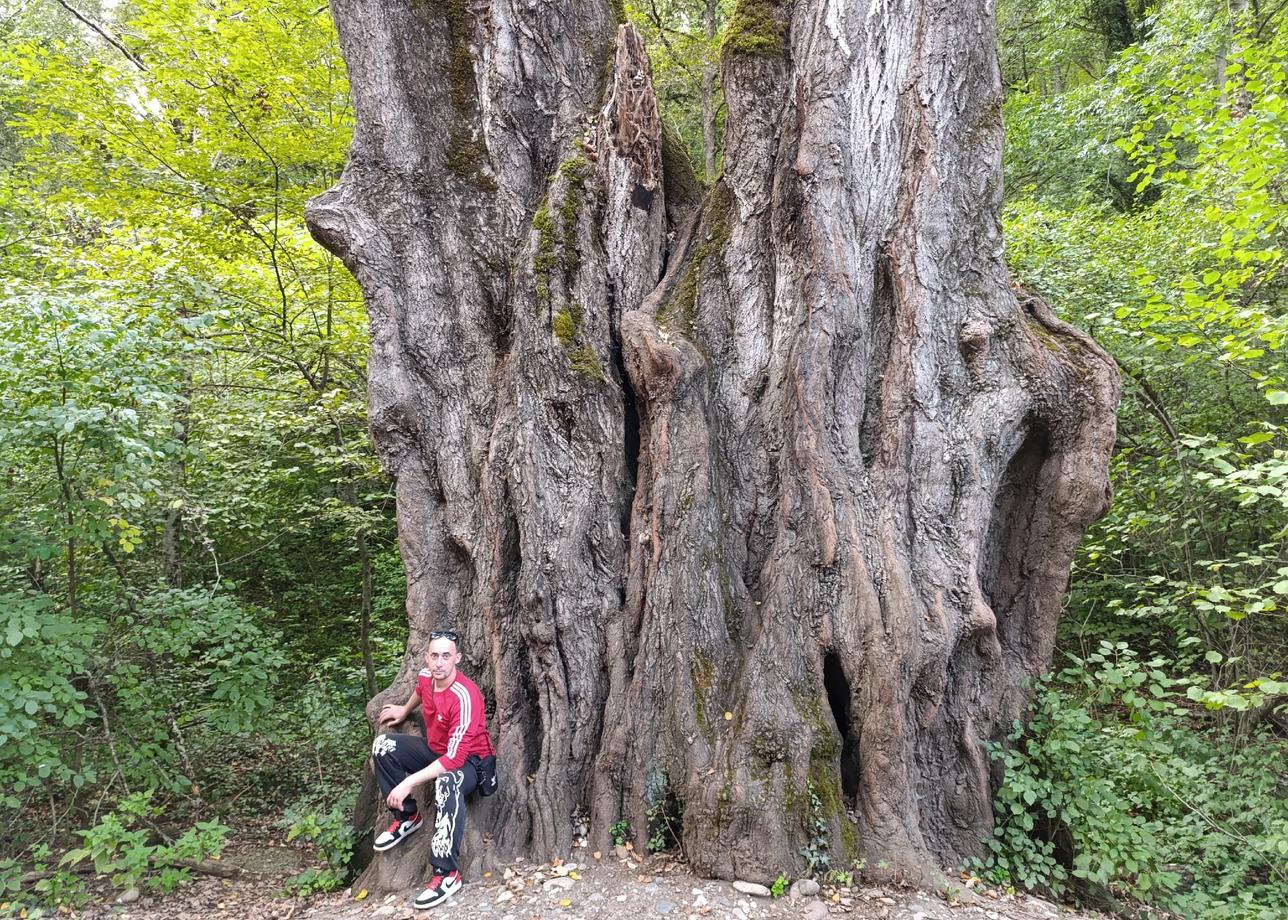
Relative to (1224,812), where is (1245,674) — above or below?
above

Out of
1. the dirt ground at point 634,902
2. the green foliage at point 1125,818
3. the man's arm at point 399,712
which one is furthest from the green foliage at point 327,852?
the green foliage at point 1125,818

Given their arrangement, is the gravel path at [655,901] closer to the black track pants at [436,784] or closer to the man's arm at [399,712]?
the black track pants at [436,784]

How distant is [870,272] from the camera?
454 centimetres

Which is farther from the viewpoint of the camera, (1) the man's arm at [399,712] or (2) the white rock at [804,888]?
(1) the man's arm at [399,712]

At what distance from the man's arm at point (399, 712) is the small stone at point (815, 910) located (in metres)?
2.53

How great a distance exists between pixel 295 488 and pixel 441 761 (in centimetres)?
620

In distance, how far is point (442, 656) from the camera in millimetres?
3836

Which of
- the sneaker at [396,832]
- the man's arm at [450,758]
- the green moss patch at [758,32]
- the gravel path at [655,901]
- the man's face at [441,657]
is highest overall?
the green moss patch at [758,32]

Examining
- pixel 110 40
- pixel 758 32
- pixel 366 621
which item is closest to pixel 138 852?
pixel 366 621

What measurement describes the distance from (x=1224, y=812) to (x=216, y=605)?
7590 mm

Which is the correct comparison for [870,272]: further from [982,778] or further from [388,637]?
[388,637]

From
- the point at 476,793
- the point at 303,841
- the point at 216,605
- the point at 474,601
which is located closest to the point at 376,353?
the point at 474,601

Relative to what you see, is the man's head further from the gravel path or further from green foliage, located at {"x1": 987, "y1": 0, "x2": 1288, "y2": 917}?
green foliage, located at {"x1": 987, "y1": 0, "x2": 1288, "y2": 917}

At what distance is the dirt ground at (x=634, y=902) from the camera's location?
3447 mm
